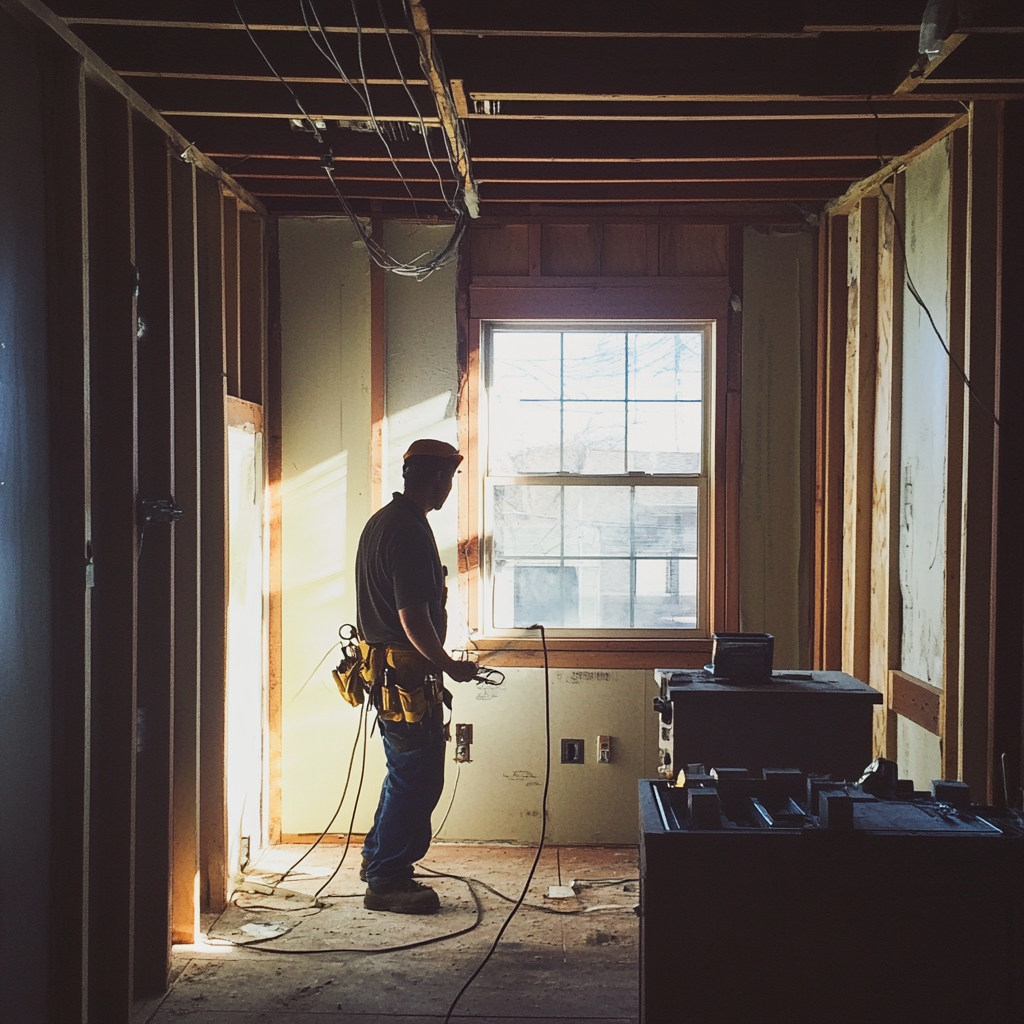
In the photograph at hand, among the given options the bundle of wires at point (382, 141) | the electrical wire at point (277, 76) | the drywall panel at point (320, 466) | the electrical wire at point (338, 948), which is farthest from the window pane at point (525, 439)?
the electrical wire at point (338, 948)

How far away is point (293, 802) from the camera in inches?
178

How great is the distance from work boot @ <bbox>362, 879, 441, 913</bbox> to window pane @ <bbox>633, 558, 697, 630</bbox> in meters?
1.58

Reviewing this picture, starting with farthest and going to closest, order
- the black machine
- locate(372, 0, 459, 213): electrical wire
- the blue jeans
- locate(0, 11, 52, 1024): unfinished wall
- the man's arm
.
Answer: the blue jeans → the man's arm → locate(372, 0, 459, 213): electrical wire → locate(0, 11, 52, 1024): unfinished wall → the black machine

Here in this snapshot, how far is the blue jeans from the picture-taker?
3.64 meters

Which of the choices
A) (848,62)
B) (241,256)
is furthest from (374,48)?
(241,256)

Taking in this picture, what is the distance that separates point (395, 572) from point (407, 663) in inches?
13.9

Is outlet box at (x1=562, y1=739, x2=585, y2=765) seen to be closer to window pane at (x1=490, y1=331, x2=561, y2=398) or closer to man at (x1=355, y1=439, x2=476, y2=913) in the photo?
man at (x1=355, y1=439, x2=476, y2=913)

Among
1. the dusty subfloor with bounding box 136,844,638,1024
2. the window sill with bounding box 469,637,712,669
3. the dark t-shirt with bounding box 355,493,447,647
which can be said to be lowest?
the dusty subfloor with bounding box 136,844,638,1024

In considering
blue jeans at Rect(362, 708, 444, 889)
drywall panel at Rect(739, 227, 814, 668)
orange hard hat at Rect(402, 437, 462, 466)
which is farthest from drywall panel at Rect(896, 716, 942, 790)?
orange hard hat at Rect(402, 437, 462, 466)

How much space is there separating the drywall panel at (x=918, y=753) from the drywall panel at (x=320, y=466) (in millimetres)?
2310

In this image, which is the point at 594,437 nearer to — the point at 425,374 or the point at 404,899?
the point at 425,374

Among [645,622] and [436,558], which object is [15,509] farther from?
[645,622]

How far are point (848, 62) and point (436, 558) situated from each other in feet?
7.26

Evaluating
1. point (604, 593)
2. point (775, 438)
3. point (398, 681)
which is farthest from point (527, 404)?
point (398, 681)
